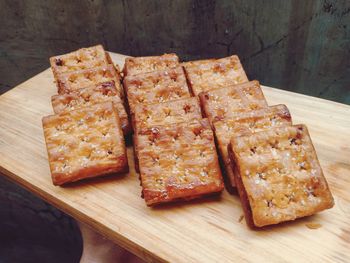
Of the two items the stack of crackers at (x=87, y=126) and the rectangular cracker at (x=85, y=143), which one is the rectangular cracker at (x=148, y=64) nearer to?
the stack of crackers at (x=87, y=126)

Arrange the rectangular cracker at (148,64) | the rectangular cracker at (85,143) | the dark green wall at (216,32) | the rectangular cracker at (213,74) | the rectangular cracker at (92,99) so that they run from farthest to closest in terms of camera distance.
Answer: the dark green wall at (216,32) → the rectangular cracker at (148,64) → the rectangular cracker at (213,74) → the rectangular cracker at (92,99) → the rectangular cracker at (85,143)

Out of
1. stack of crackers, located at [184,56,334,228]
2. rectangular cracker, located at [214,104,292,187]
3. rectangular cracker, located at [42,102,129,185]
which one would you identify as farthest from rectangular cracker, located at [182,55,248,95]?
rectangular cracker, located at [42,102,129,185]

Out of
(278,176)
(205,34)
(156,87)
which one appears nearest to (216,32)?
(205,34)

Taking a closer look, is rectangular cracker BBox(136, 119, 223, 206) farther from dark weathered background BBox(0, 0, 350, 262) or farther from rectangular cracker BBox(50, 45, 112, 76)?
dark weathered background BBox(0, 0, 350, 262)

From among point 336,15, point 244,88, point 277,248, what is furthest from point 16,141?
point 336,15

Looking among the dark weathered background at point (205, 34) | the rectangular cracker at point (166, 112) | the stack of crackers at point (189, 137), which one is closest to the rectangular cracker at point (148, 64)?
the stack of crackers at point (189, 137)
